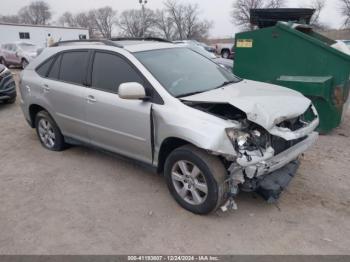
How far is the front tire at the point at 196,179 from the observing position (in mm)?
3008

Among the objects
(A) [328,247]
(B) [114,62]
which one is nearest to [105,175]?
(B) [114,62]

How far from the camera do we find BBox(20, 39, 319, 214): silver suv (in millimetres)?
2977

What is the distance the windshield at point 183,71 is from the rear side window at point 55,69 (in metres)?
1.56

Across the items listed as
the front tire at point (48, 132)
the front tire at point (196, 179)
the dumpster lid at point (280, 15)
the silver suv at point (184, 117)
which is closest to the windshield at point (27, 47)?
the front tire at point (48, 132)

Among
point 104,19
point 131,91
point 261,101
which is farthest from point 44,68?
point 104,19

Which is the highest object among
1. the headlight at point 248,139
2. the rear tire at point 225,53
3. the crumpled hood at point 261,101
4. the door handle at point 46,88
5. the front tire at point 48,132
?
the crumpled hood at point 261,101

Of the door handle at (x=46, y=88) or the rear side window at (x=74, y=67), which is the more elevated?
the rear side window at (x=74, y=67)

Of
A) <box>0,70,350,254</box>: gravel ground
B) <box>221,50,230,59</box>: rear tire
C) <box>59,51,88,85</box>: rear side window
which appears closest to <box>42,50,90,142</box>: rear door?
<box>59,51,88,85</box>: rear side window

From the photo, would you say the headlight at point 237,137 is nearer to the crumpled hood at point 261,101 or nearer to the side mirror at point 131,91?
the crumpled hood at point 261,101

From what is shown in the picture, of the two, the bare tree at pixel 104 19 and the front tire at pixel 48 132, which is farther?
the bare tree at pixel 104 19

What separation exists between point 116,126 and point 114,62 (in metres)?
0.77

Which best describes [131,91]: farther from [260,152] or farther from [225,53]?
[225,53]

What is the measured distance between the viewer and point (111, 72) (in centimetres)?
388

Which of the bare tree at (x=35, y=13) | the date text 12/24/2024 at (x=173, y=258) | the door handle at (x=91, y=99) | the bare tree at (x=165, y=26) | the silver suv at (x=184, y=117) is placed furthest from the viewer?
the bare tree at (x=35, y=13)
